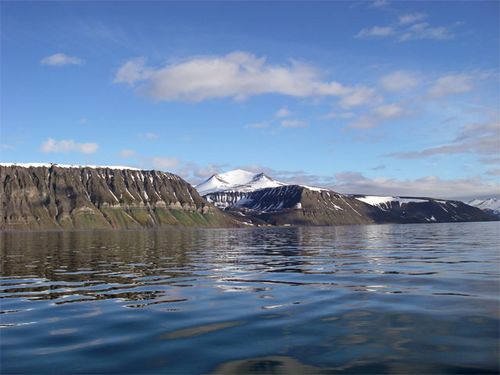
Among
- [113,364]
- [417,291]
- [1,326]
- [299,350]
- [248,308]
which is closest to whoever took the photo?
[113,364]

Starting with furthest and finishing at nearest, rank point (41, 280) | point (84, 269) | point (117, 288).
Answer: point (84, 269), point (41, 280), point (117, 288)

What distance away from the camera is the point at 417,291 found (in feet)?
67.9

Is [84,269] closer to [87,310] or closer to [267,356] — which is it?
[87,310]

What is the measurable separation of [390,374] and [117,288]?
17.8 m

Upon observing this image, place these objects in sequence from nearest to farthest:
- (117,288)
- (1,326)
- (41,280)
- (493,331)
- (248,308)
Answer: (493,331) < (1,326) < (248,308) < (117,288) < (41,280)

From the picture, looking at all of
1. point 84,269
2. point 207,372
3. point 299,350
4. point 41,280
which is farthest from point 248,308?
point 84,269

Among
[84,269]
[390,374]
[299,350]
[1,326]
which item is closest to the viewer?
[390,374]

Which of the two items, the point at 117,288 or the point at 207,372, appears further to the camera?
the point at 117,288

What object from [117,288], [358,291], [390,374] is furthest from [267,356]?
[117,288]

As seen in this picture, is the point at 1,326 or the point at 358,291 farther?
the point at 358,291

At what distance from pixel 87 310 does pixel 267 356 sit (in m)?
9.64

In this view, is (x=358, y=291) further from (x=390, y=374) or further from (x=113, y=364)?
(x=113, y=364)

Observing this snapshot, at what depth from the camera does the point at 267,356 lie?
1122 centimetres

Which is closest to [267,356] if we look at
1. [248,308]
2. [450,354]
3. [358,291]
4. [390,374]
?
[390,374]
